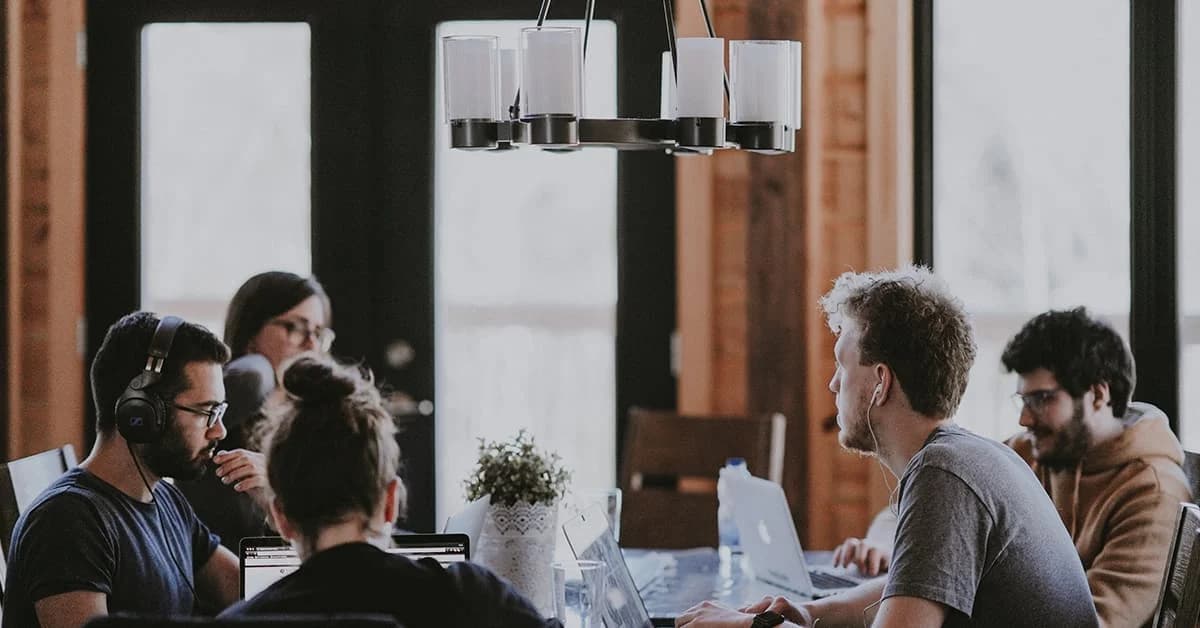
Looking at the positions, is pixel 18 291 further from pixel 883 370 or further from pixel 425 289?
pixel 883 370

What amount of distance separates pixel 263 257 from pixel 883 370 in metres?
2.76

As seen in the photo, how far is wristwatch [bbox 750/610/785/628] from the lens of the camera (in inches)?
82.4

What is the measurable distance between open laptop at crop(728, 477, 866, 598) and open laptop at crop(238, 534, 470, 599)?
0.74 meters

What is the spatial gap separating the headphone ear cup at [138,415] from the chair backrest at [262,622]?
2.55ft

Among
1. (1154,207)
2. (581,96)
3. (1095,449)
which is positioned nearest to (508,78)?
(581,96)

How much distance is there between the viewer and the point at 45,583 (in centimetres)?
196

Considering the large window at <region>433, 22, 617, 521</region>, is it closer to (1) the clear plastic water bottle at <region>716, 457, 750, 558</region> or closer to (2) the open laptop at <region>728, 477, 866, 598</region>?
(1) the clear plastic water bottle at <region>716, 457, 750, 558</region>

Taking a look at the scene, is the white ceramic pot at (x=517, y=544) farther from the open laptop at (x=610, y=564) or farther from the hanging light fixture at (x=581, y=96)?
the hanging light fixture at (x=581, y=96)

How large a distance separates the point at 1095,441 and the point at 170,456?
1.80m

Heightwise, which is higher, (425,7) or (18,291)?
(425,7)

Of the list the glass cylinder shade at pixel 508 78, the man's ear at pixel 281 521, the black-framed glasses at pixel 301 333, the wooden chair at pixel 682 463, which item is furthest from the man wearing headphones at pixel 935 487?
the black-framed glasses at pixel 301 333

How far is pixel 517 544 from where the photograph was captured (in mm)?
2305

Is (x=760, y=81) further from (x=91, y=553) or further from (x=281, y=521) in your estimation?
(x=91, y=553)

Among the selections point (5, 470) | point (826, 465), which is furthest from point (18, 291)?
point (826, 465)
